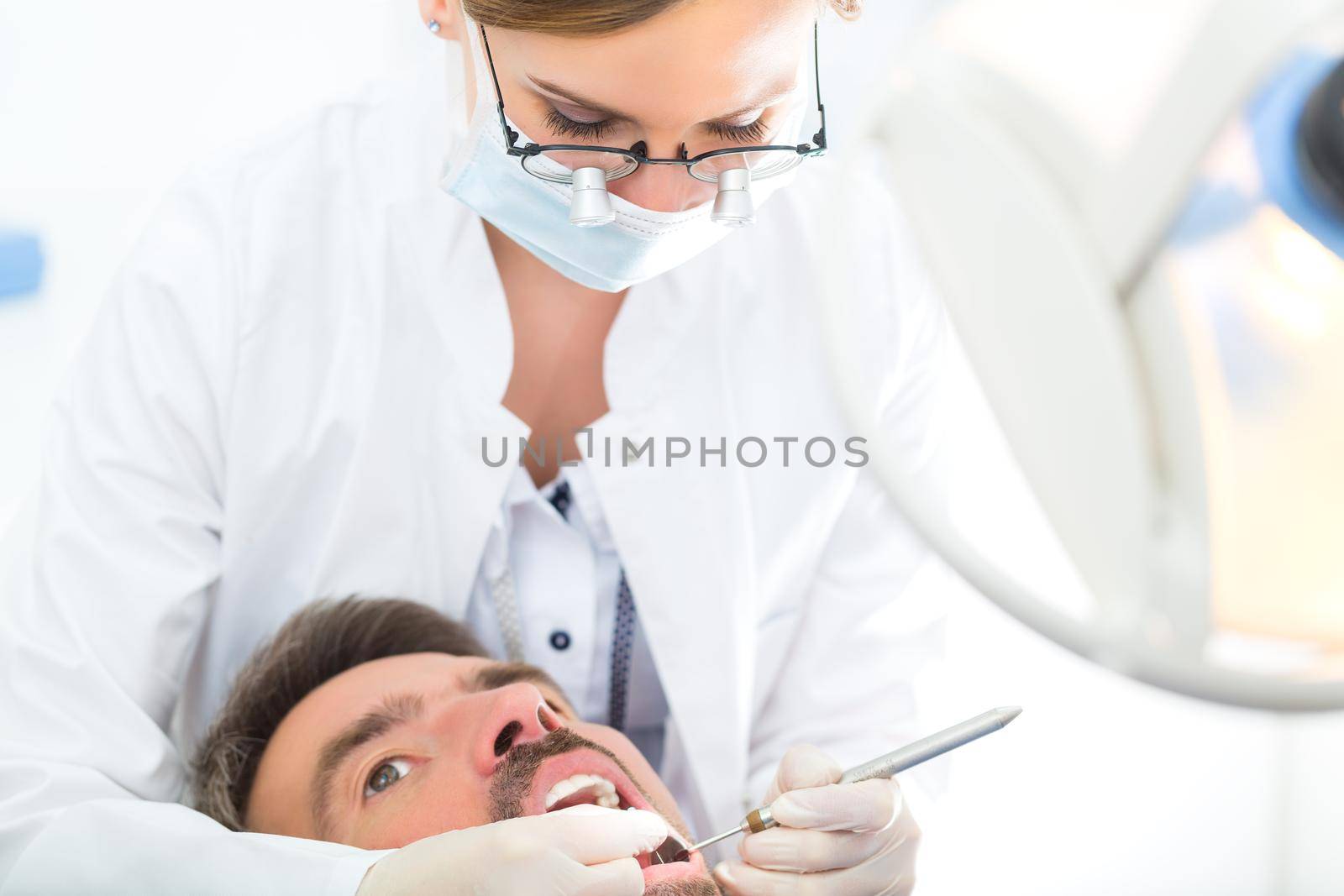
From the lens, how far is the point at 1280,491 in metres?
0.48

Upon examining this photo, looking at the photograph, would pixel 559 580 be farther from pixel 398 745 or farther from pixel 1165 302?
pixel 1165 302

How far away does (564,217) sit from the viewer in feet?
3.97

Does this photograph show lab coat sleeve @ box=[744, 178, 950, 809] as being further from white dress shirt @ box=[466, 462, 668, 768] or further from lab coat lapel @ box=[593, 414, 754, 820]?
white dress shirt @ box=[466, 462, 668, 768]

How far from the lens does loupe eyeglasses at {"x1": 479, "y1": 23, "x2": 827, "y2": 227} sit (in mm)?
1100

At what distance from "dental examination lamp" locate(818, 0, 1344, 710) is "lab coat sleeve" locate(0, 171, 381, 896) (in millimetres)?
838

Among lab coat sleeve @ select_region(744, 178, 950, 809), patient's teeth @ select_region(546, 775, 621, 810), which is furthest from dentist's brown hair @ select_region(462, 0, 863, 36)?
patient's teeth @ select_region(546, 775, 621, 810)

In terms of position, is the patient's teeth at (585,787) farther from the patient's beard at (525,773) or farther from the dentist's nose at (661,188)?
the dentist's nose at (661,188)

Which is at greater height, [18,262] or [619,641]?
[18,262]

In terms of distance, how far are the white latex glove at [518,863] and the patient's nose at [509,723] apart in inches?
6.7

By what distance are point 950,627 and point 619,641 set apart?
463mm

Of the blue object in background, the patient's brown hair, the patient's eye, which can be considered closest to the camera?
the patient's eye

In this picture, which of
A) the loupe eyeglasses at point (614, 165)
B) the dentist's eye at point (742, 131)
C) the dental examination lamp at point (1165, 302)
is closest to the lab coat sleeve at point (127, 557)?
the loupe eyeglasses at point (614, 165)

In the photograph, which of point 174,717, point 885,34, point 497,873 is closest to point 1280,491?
point 497,873

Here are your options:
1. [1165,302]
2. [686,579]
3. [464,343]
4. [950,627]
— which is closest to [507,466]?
[464,343]
